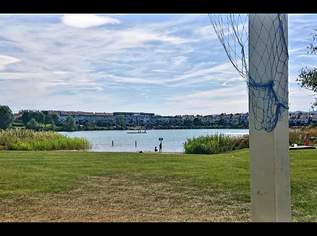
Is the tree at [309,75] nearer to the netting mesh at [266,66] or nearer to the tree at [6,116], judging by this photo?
the netting mesh at [266,66]

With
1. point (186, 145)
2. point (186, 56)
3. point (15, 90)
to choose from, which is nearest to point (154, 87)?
point (186, 56)

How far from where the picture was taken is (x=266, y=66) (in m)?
2.32

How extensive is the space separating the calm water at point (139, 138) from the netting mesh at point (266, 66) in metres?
1.09

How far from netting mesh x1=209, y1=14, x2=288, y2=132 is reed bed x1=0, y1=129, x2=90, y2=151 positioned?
1.89m

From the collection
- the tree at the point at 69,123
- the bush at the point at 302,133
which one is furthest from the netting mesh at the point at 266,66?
the tree at the point at 69,123

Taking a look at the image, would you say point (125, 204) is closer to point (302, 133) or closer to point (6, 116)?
point (6, 116)

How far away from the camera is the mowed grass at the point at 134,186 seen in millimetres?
3352

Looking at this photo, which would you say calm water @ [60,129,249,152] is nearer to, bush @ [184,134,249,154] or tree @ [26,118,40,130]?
bush @ [184,134,249,154]

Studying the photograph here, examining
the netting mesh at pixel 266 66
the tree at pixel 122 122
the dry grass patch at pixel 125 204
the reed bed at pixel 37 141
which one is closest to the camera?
the netting mesh at pixel 266 66

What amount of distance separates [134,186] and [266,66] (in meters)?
1.93

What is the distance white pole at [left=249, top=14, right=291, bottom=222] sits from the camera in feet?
7.54
